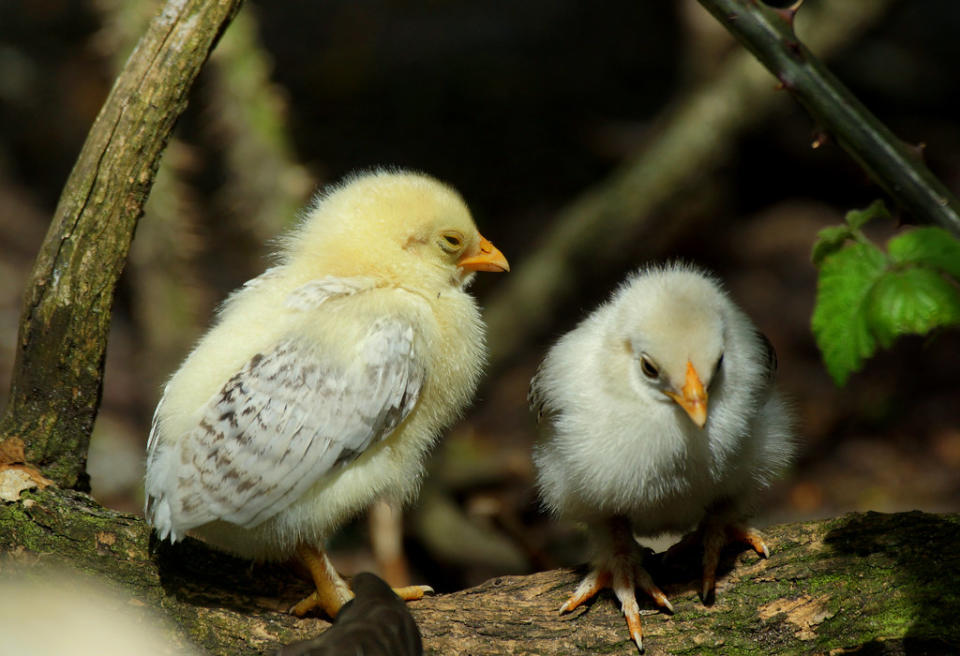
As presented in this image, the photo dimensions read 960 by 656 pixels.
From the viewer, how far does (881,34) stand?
977cm

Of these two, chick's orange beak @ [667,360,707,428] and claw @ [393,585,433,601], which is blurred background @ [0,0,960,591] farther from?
chick's orange beak @ [667,360,707,428]

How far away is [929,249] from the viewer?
2225 mm

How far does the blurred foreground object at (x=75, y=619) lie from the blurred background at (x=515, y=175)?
9.59 ft

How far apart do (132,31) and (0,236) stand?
457cm

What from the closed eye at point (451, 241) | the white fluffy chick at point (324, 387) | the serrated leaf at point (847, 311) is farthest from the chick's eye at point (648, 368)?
the serrated leaf at point (847, 311)

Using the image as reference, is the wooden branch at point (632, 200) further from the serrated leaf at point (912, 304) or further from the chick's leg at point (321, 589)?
the serrated leaf at point (912, 304)

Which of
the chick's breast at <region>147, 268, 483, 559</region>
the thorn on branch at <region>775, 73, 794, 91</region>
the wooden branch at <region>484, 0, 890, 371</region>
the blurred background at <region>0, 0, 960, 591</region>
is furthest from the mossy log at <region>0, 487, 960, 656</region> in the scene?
the wooden branch at <region>484, 0, 890, 371</region>

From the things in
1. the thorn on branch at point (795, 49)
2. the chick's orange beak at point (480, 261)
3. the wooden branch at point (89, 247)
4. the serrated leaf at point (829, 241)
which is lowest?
the serrated leaf at point (829, 241)

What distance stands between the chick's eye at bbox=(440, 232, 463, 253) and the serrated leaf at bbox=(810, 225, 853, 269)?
5.14 ft

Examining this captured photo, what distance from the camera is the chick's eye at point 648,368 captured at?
327 centimetres

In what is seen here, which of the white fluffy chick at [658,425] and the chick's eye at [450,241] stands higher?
the chick's eye at [450,241]

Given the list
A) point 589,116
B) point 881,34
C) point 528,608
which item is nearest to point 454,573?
point 528,608

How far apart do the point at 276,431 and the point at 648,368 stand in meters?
1.29

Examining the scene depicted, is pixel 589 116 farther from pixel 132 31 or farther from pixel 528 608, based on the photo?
pixel 528 608
